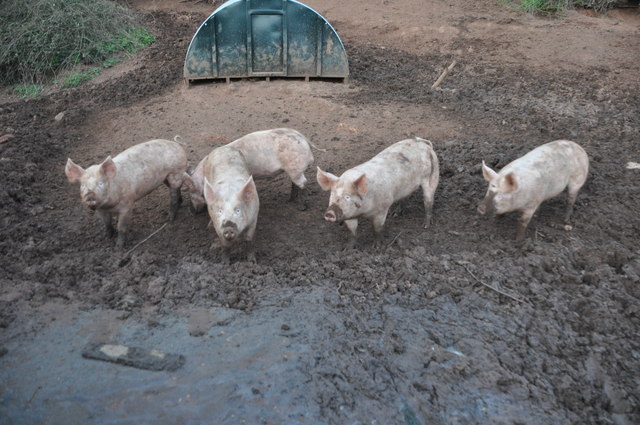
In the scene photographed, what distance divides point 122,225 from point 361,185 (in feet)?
8.31

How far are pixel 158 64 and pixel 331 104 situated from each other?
4075 millimetres

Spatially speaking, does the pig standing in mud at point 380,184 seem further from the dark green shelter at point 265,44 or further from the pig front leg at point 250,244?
the dark green shelter at point 265,44

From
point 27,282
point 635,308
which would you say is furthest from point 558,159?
point 27,282

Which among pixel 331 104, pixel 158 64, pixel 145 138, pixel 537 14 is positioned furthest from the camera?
pixel 537 14

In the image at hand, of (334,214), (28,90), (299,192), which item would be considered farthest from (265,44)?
(334,214)

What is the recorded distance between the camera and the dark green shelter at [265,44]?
31.6 ft

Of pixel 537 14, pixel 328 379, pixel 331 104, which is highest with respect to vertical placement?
pixel 537 14

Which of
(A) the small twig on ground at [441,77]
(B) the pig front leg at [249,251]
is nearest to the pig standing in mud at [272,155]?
(B) the pig front leg at [249,251]

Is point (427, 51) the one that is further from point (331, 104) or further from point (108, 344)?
point (108, 344)

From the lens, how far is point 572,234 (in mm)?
5906

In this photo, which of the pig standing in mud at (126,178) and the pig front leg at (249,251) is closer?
the pig standing in mud at (126,178)

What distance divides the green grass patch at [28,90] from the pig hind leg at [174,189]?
5304 millimetres

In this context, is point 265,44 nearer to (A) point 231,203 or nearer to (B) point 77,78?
(B) point 77,78

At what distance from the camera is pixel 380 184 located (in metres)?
5.51
